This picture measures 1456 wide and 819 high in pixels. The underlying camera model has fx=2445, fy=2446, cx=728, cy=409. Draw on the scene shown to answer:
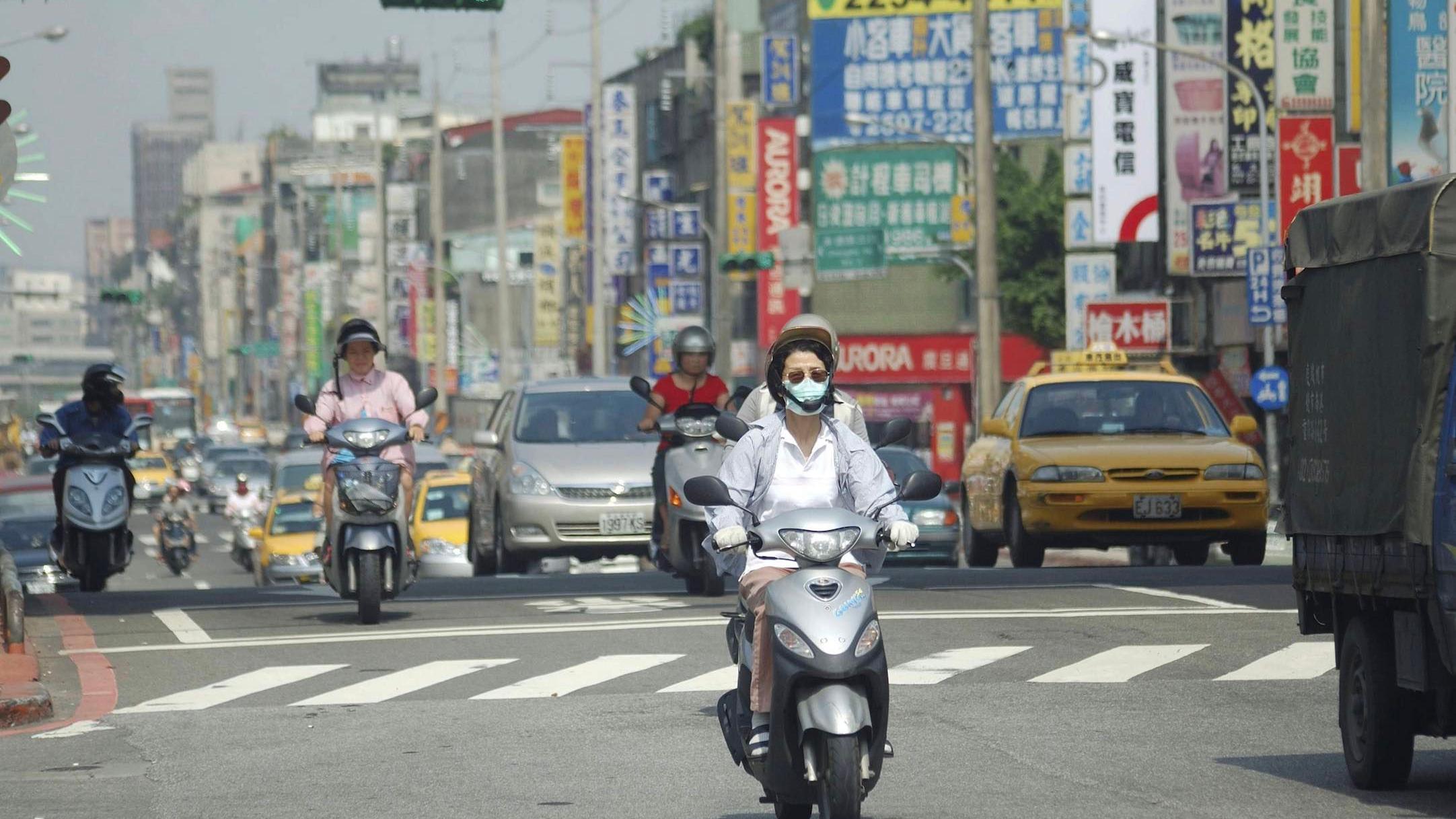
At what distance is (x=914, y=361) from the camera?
6956cm

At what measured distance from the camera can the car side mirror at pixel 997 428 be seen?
20.7m

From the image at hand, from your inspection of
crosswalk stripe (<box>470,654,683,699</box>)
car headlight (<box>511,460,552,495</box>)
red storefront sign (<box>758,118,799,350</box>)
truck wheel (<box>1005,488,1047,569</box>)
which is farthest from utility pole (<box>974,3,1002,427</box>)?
red storefront sign (<box>758,118,799,350</box>)

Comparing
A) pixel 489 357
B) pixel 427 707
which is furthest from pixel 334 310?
pixel 427 707

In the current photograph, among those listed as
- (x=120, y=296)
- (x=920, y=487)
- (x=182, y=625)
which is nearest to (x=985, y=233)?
(x=182, y=625)

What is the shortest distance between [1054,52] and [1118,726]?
50638 mm

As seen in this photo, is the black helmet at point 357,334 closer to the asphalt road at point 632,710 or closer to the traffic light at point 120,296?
the asphalt road at point 632,710

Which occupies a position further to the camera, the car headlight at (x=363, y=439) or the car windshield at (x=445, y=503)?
the car windshield at (x=445, y=503)

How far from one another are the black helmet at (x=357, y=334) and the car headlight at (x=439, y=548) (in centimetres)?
1367

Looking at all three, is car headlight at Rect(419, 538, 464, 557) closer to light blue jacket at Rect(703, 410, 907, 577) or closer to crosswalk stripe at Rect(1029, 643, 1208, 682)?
crosswalk stripe at Rect(1029, 643, 1208, 682)

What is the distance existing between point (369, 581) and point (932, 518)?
13.9m

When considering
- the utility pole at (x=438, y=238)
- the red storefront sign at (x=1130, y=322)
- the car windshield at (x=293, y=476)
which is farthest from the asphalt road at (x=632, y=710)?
the utility pole at (x=438, y=238)

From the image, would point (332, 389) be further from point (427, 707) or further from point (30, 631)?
point (427, 707)

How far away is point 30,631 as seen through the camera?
15797mm

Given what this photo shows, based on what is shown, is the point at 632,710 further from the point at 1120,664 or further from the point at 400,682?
the point at 1120,664
